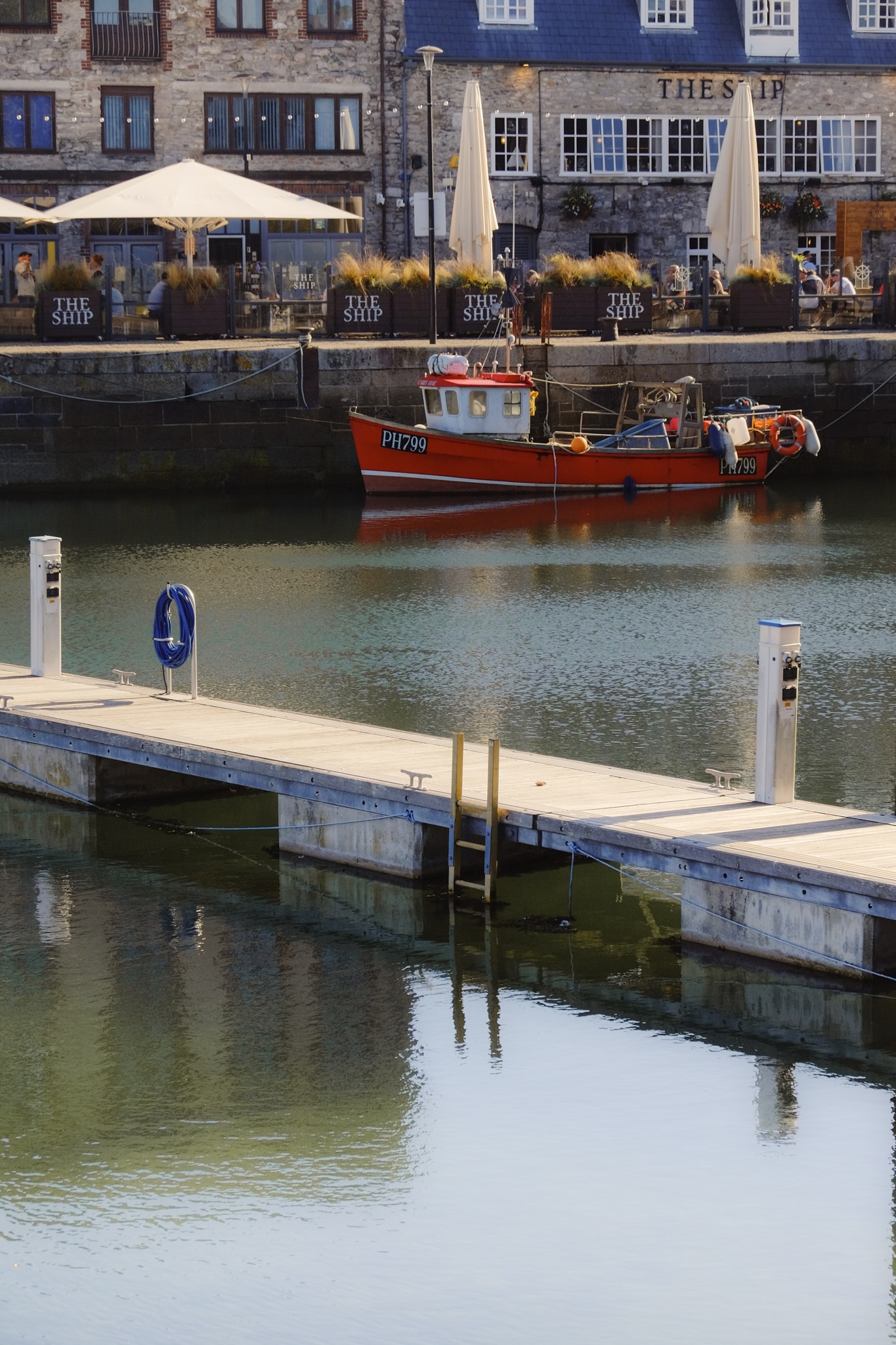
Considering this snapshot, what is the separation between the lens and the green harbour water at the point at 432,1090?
662cm

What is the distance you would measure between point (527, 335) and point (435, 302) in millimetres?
1549

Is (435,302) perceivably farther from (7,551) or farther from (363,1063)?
(363,1063)

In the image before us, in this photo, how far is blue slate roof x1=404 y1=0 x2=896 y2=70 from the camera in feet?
132

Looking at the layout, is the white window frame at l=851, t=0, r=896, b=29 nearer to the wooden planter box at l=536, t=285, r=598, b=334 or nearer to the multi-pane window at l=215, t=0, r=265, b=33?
the multi-pane window at l=215, t=0, r=265, b=33

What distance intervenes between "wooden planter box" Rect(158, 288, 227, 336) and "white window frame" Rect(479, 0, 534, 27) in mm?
13332

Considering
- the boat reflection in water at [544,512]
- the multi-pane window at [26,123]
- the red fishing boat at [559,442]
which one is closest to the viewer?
the boat reflection in water at [544,512]

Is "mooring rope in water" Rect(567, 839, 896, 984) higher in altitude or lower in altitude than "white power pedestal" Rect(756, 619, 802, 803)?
A: lower

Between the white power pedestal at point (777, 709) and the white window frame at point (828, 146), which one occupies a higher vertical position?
the white window frame at point (828, 146)

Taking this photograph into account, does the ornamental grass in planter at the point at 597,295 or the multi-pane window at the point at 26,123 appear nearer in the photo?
the ornamental grass in planter at the point at 597,295

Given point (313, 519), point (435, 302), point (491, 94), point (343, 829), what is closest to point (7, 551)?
point (313, 519)

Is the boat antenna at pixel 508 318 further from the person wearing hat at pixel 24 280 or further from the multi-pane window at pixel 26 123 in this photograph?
the multi-pane window at pixel 26 123

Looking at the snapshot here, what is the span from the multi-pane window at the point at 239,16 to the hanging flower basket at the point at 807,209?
37.1 feet

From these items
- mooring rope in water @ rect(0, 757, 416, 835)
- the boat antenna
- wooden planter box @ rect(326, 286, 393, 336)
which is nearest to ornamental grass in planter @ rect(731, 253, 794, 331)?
the boat antenna

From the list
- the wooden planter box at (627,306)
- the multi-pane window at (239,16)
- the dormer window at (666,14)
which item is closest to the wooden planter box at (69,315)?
the wooden planter box at (627,306)
